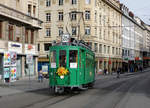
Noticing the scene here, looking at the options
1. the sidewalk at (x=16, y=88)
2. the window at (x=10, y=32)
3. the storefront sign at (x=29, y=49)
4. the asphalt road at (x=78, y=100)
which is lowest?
the sidewalk at (x=16, y=88)

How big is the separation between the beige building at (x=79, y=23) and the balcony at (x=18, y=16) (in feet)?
47.9

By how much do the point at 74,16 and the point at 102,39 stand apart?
8.24m

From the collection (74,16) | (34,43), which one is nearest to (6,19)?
(34,43)

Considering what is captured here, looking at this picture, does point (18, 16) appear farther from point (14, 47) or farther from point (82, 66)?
point (82, 66)

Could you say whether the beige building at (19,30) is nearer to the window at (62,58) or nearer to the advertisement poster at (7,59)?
the advertisement poster at (7,59)

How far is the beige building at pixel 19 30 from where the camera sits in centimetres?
3123

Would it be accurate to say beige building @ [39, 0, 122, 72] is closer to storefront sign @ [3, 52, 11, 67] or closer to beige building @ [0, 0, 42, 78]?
beige building @ [0, 0, 42, 78]

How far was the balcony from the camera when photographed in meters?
30.3

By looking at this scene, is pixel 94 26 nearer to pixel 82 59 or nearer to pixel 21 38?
pixel 21 38

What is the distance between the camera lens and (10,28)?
32938 mm

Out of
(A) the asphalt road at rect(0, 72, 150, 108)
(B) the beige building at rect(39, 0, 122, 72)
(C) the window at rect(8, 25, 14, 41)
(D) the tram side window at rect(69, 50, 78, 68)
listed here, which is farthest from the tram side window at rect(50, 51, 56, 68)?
(B) the beige building at rect(39, 0, 122, 72)

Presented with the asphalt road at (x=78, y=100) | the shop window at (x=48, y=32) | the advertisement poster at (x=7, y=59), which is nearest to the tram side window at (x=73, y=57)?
the asphalt road at (x=78, y=100)

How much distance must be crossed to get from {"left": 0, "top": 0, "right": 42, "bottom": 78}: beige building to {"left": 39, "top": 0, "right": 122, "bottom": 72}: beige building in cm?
1457

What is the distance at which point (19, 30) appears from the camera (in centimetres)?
3494
